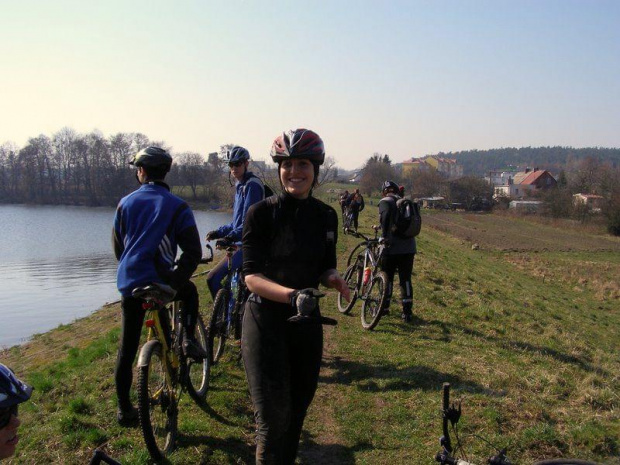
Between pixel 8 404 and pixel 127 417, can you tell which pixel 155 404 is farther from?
pixel 8 404

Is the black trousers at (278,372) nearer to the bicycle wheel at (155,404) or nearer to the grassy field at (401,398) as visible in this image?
the bicycle wheel at (155,404)

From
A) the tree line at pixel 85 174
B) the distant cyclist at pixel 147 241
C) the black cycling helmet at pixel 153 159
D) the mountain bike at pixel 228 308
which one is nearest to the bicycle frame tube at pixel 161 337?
the distant cyclist at pixel 147 241

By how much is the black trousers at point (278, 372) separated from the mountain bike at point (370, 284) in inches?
199

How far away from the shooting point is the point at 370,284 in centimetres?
828

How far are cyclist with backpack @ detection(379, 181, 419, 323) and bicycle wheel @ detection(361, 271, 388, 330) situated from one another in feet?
1.05

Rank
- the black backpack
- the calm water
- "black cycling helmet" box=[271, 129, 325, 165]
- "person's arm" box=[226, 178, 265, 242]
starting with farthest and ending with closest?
the calm water → the black backpack → "person's arm" box=[226, 178, 265, 242] → "black cycling helmet" box=[271, 129, 325, 165]

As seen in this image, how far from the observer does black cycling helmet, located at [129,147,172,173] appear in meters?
3.98

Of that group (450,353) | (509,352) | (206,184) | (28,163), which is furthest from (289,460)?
(28,163)

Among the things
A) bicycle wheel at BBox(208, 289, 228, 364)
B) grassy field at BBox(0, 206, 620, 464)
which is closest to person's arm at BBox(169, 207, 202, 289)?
grassy field at BBox(0, 206, 620, 464)

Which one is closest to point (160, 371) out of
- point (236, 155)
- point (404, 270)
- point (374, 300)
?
point (236, 155)

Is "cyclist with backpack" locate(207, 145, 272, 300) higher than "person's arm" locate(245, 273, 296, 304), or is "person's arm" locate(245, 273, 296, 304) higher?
"cyclist with backpack" locate(207, 145, 272, 300)

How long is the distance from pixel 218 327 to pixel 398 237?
3.81m

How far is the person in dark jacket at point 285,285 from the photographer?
2.74m

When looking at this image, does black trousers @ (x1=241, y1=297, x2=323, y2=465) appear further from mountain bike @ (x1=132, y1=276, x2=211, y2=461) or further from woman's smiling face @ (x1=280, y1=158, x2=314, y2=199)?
mountain bike @ (x1=132, y1=276, x2=211, y2=461)
